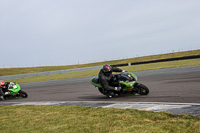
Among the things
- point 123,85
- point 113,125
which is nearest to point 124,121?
point 113,125

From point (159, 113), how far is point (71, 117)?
7.32 feet

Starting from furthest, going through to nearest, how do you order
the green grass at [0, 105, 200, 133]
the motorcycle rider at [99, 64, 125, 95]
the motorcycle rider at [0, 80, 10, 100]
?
the motorcycle rider at [0, 80, 10, 100], the motorcycle rider at [99, 64, 125, 95], the green grass at [0, 105, 200, 133]

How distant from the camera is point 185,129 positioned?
4074 millimetres

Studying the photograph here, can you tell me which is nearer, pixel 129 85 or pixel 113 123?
pixel 113 123

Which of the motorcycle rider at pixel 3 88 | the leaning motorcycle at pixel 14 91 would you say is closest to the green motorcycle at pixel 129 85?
the leaning motorcycle at pixel 14 91

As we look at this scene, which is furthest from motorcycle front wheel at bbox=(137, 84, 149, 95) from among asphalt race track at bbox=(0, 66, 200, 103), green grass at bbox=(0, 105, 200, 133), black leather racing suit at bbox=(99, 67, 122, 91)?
green grass at bbox=(0, 105, 200, 133)

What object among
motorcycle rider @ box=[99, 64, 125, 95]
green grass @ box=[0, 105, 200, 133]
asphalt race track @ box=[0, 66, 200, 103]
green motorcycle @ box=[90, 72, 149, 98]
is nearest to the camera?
green grass @ box=[0, 105, 200, 133]

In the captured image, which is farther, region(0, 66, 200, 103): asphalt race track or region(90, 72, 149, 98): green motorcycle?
region(90, 72, 149, 98): green motorcycle

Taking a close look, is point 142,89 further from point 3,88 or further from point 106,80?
point 3,88

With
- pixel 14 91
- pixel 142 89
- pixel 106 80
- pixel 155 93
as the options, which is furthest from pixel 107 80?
pixel 14 91

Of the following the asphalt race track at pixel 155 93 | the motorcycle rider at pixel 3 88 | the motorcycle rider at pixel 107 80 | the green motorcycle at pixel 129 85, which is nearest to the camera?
the asphalt race track at pixel 155 93

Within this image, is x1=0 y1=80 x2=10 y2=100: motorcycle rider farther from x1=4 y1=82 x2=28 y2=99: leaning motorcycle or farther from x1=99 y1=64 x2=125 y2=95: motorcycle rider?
x1=99 y1=64 x2=125 y2=95: motorcycle rider

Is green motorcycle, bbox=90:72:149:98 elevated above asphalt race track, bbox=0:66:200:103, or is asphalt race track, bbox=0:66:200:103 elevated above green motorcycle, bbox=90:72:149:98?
green motorcycle, bbox=90:72:149:98

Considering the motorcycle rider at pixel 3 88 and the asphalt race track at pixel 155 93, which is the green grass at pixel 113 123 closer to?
the asphalt race track at pixel 155 93
